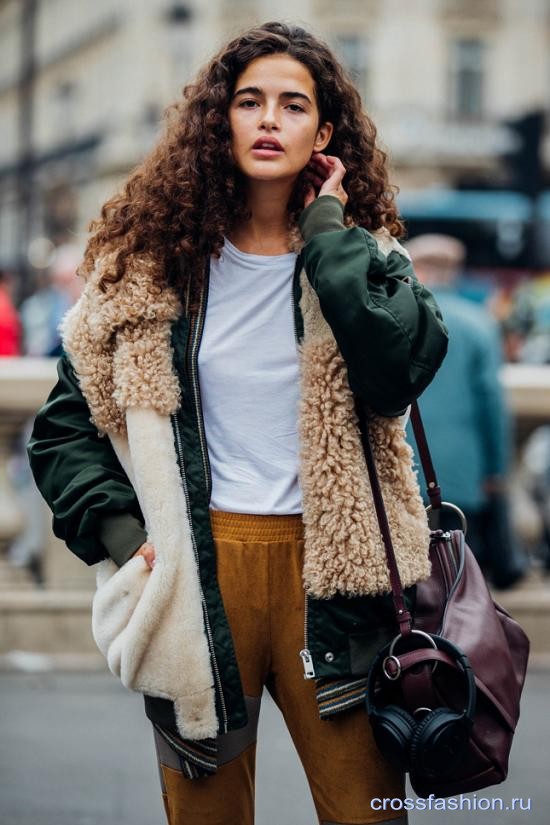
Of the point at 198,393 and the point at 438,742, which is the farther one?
the point at 198,393

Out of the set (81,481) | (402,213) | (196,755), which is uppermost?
(81,481)

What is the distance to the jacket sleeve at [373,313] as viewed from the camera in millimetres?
2465

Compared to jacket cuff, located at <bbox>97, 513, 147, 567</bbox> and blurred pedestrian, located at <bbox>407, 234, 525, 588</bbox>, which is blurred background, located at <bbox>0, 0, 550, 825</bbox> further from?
jacket cuff, located at <bbox>97, 513, 147, 567</bbox>

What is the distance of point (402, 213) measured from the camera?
86.5 feet

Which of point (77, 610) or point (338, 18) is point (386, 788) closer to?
point (77, 610)

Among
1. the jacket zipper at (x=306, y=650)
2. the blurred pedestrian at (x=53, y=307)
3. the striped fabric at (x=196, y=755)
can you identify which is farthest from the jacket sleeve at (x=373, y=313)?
the blurred pedestrian at (x=53, y=307)

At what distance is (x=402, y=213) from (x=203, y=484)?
2419 centimetres

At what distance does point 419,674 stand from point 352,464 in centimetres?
41

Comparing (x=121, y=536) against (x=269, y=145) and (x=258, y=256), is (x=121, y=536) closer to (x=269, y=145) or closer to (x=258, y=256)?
(x=258, y=256)

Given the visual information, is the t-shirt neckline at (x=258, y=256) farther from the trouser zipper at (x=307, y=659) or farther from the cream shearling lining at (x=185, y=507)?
the trouser zipper at (x=307, y=659)

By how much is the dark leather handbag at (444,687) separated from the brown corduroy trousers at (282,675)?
0.09 metres

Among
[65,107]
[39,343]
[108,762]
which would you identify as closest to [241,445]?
[108,762]

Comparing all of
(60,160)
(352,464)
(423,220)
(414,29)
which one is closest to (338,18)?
(414,29)

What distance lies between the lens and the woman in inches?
102
